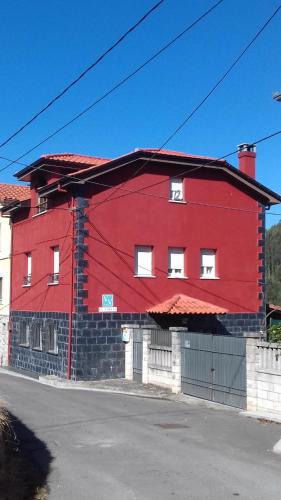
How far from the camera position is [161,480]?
27.6 feet

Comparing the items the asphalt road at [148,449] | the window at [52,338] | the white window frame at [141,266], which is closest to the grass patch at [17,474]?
the asphalt road at [148,449]

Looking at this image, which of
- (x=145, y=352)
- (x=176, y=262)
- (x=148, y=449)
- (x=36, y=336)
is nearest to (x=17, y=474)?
(x=148, y=449)

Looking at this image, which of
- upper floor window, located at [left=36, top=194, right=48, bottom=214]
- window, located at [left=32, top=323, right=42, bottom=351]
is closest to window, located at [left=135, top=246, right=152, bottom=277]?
upper floor window, located at [left=36, top=194, right=48, bottom=214]

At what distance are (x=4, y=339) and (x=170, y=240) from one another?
1112cm

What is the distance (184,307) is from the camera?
22.5 metres

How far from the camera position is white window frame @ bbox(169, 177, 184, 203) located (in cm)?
2427

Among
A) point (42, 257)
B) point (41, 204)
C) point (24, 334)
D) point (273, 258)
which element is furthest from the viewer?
point (273, 258)

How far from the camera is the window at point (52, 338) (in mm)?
23859

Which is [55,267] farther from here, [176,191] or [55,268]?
[176,191]

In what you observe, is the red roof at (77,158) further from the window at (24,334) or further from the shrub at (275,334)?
the shrub at (275,334)

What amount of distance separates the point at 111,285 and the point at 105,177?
12.9 feet

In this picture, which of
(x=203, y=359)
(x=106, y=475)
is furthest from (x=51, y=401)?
(x=106, y=475)

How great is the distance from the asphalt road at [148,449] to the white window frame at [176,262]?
764cm

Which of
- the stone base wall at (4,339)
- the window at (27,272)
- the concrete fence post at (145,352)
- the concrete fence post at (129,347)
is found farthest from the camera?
the stone base wall at (4,339)
